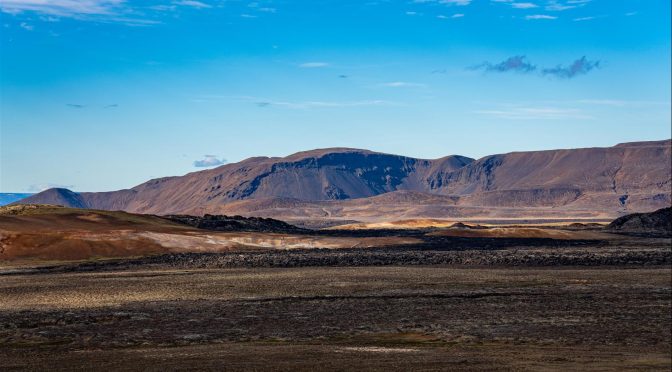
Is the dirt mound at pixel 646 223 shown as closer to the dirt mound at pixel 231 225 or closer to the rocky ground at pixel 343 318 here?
the dirt mound at pixel 231 225

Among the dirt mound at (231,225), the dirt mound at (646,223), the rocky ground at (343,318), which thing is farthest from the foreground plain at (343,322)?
the dirt mound at (646,223)

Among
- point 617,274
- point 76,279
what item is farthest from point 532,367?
point 76,279

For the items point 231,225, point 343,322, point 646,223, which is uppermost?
point 231,225

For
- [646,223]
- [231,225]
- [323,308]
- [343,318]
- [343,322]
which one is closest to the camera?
[343,322]

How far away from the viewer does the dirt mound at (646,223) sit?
117812 millimetres

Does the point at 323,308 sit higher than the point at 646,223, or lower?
lower

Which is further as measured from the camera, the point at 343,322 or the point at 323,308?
the point at 323,308

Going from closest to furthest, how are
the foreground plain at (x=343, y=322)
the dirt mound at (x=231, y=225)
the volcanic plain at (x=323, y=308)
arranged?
the foreground plain at (x=343, y=322) < the volcanic plain at (x=323, y=308) < the dirt mound at (x=231, y=225)

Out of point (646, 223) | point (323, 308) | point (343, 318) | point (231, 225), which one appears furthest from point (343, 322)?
point (646, 223)

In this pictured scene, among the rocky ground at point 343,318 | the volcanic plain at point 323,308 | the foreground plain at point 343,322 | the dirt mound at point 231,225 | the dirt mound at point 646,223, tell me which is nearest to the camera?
the foreground plain at point 343,322

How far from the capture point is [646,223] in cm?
→ 12069

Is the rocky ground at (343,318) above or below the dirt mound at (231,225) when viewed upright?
below

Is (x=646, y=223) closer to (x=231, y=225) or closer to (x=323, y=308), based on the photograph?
(x=231, y=225)

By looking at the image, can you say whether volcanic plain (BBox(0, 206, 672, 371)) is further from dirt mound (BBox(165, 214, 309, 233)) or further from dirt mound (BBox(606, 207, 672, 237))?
dirt mound (BBox(606, 207, 672, 237))
